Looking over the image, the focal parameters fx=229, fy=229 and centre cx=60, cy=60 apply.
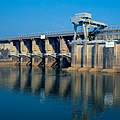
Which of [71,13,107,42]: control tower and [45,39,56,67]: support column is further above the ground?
[71,13,107,42]: control tower

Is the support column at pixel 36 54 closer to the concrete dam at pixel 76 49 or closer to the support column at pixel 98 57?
the concrete dam at pixel 76 49

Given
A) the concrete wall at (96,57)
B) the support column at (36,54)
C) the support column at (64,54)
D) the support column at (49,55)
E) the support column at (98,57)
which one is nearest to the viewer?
the concrete wall at (96,57)

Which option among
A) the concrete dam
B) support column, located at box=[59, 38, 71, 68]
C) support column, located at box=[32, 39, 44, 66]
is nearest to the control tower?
the concrete dam

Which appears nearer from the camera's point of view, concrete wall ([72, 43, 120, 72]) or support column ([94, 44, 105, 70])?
concrete wall ([72, 43, 120, 72])

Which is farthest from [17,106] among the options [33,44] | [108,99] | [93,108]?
[33,44]

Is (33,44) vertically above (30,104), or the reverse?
(33,44)

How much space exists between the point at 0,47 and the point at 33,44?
2250 cm

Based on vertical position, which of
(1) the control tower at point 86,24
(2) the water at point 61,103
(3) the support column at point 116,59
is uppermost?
(1) the control tower at point 86,24

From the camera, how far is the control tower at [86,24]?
164ft

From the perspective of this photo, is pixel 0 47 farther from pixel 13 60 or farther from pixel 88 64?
pixel 88 64

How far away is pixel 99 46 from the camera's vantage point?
148 feet

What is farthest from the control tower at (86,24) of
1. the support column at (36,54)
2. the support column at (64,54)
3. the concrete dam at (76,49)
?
the support column at (36,54)

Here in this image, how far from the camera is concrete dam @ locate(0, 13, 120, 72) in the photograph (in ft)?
143

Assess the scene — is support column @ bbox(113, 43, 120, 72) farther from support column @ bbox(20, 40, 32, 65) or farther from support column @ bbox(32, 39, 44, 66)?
support column @ bbox(20, 40, 32, 65)
